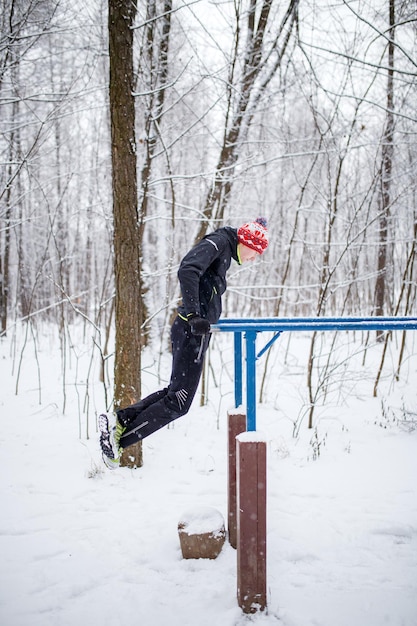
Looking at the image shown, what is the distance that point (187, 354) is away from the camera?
2555mm

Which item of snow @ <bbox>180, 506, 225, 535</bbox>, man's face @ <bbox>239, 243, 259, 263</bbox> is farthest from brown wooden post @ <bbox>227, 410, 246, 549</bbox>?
man's face @ <bbox>239, 243, 259, 263</bbox>

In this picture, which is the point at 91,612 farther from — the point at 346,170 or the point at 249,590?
the point at 346,170

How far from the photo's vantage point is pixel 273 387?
7078 mm

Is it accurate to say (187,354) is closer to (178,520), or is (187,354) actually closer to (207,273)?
(207,273)

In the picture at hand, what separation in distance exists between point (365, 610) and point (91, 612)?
152 cm

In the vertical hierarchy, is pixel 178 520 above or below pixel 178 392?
below

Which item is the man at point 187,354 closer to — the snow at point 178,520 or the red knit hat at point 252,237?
the red knit hat at point 252,237

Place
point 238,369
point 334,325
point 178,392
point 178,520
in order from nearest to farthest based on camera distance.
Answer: point 334,325
point 178,392
point 238,369
point 178,520

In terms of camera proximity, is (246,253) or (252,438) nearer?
(252,438)

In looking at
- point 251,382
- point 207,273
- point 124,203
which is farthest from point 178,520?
point 124,203

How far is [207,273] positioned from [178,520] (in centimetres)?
195

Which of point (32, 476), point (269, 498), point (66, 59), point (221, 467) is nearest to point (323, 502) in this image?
point (269, 498)

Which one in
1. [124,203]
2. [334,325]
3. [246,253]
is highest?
[124,203]

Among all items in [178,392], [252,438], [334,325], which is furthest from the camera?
[178,392]
